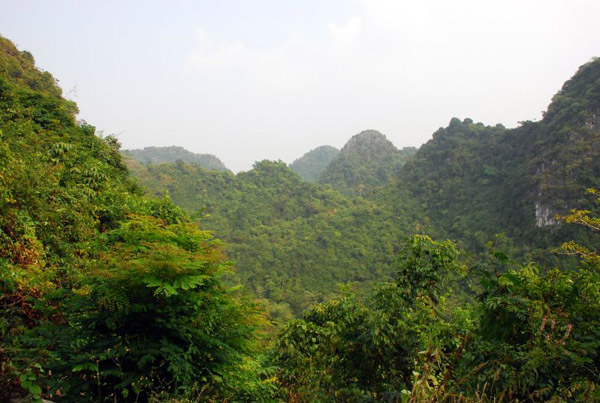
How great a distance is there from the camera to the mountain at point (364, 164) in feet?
189

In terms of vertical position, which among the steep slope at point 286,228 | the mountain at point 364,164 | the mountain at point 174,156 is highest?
the mountain at point 174,156

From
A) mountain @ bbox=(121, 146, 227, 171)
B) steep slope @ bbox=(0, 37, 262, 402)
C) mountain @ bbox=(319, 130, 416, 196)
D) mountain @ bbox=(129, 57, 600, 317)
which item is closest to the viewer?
steep slope @ bbox=(0, 37, 262, 402)

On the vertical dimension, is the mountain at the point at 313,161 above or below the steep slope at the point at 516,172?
above

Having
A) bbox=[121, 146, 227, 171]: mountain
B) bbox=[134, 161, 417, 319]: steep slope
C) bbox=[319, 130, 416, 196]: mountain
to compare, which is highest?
bbox=[121, 146, 227, 171]: mountain

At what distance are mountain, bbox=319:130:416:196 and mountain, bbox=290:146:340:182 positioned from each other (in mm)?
21654

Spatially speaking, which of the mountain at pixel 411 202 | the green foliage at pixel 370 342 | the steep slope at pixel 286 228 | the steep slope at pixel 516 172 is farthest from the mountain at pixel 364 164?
the green foliage at pixel 370 342

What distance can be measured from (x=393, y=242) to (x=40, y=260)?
29.6m

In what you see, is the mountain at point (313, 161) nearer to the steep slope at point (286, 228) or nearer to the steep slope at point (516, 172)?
the steep slope at point (286, 228)

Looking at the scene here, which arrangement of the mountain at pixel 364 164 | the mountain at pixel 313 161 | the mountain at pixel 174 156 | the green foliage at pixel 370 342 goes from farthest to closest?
the mountain at pixel 313 161 → the mountain at pixel 174 156 → the mountain at pixel 364 164 → the green foliage at pixel 370 342

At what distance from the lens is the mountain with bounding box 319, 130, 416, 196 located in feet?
189

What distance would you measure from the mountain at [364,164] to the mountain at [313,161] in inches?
853

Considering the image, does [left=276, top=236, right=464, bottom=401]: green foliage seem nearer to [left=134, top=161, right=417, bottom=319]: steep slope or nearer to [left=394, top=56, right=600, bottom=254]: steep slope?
[left=134, top=161, right=417, bottom=319]: steep slope

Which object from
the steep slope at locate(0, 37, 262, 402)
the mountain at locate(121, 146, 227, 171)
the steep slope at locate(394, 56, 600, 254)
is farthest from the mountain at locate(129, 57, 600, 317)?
the mountain at locate(121, 146, 227, 171)

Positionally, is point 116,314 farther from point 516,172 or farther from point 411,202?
point 411,202
